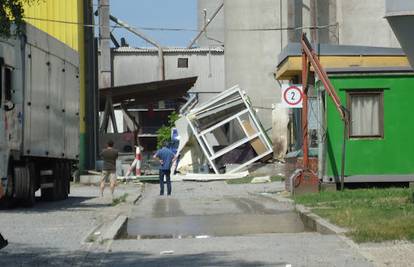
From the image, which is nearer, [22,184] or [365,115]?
[22,184]

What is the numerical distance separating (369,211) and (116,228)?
4.52m

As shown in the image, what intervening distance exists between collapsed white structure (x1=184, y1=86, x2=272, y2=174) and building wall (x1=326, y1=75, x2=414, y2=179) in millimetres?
17089

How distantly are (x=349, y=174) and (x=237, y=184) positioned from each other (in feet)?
36.0

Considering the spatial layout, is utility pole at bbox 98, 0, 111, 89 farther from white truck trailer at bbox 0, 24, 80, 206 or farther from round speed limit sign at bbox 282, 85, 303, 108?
round speed limit sign at bbox 282, 85, 303, 108

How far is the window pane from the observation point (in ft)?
72.9

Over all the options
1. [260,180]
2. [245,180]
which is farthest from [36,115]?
[245,180]

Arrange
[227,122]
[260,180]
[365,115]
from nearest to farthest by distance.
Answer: [365,115] → [260,180] → [227,122]

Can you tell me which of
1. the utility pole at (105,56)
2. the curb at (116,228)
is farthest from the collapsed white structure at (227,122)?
the utility pole at (105,56)

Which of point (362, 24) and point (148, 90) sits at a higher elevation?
point (362, 24)

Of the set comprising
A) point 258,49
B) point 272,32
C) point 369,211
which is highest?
point 272,32

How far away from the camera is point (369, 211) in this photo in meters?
15.5

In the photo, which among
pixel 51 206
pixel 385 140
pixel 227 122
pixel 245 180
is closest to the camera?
pixel 51 206

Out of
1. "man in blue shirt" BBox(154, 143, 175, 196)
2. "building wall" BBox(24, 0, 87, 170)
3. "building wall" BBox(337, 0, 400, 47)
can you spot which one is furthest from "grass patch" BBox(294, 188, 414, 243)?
"building wall" BBox(337, 0, 400, 47)

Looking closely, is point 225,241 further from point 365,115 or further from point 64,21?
point 64,21
